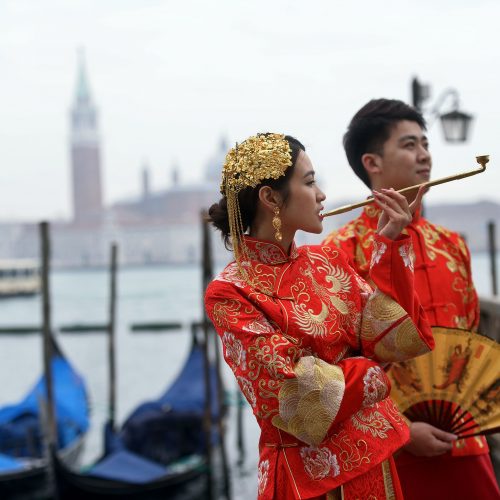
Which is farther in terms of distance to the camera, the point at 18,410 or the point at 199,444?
the point at 18,410

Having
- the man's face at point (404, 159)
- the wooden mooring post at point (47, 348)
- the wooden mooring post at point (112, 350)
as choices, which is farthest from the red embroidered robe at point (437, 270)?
the wooden mooring post at point (112, 350)

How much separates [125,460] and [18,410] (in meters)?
2.19

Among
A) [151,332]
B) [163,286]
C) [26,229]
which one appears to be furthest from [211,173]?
[151,332]

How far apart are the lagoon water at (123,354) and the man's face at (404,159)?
1807 millimetres

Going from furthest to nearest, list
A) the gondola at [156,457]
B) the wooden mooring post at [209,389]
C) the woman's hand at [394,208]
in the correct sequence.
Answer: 1. the wooden mooring post at [209,389]
2. the gondola at [156,457]
3. the woman's hand at [394,208]

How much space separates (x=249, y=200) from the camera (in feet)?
5.57

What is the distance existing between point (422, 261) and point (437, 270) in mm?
39

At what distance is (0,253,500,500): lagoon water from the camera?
46.9 ft

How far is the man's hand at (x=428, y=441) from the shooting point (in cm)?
191

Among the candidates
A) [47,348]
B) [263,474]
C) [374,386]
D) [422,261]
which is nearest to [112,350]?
[47,348]

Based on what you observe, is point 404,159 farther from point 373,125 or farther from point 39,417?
point 39,417

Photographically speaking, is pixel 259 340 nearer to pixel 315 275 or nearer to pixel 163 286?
pixel 315 275

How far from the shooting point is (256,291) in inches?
64.6

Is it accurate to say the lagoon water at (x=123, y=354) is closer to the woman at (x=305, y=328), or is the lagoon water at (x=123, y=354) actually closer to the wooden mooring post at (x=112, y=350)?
the wooden mooring post at (x=112, y=350)
